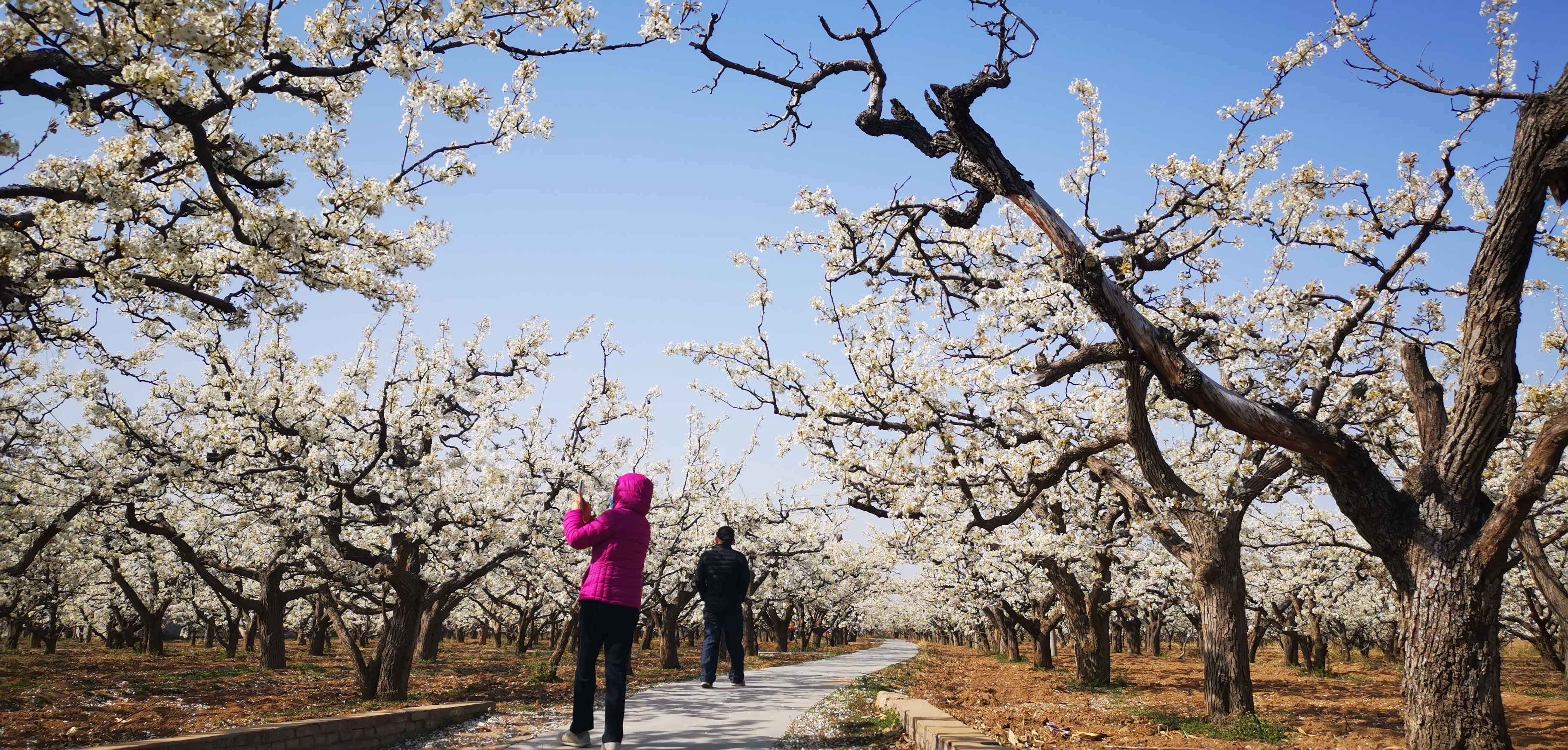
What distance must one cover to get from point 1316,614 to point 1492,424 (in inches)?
1084

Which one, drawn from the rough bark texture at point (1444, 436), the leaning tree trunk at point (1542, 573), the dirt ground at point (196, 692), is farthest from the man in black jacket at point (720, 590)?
the leaning tree trunk at point (1542, 573)

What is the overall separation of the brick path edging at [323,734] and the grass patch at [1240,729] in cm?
871

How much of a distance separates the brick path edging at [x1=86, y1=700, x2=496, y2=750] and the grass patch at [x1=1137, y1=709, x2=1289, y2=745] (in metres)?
8.71

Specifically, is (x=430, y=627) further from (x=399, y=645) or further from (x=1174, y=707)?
(x=1174, y=707)

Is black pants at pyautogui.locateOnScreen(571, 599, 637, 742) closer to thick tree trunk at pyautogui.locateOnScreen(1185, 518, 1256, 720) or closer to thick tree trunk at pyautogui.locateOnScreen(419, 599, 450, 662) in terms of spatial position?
thick tree trunk at pyautogui.locateOnScreen(419, 599, 450, 662)

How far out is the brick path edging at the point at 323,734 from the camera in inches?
199

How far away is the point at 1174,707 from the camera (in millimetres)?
12742

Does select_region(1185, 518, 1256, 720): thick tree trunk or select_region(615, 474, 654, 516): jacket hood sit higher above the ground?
select_region(615, 474, 654, 516): jacket hood

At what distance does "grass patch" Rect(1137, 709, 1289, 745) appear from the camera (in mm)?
9422

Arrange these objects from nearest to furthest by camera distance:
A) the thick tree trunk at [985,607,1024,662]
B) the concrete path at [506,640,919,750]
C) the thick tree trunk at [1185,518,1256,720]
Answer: the concrete path at [506,640,919,750] → the thick tree trunk at [1185,518,1256,720] → the thick tree trunk at [985,607,1024,662]

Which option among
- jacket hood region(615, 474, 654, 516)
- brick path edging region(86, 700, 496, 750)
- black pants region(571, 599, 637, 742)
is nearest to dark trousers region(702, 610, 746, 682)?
brick path edging region(86, 700, 496, 750)

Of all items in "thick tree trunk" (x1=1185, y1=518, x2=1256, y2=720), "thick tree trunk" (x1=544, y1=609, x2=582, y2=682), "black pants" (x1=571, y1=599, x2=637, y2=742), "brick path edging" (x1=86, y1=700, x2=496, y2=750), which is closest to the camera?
"brick path edging" (x1=86, y1=700, x2=496, y2=750)

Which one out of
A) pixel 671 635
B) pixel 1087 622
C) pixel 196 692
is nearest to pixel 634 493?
pixel 196 692

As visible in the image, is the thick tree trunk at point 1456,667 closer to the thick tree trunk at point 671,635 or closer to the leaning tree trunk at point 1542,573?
the leaning tree trunk at point 1542,573
